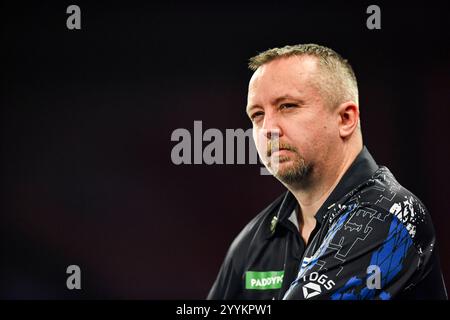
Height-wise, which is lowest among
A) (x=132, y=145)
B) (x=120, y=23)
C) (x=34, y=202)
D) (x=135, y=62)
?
(x=34, y=202)

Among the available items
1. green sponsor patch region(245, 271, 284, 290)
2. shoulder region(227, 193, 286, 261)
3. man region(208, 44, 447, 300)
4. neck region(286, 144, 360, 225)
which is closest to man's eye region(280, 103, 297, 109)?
man region(208, 44, 447, 300)

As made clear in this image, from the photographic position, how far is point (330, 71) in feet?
5.54

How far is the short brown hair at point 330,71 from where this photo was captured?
5.47ft

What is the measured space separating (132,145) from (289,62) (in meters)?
1.36

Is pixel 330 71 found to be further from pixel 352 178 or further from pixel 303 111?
pixel 352 178

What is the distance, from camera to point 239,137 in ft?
7.18

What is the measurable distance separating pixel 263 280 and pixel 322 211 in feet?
1.19

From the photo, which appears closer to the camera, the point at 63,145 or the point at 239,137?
the point at 239,137

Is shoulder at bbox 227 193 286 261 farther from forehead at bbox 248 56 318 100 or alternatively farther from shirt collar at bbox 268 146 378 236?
forehead at bbox 248 56 318 100

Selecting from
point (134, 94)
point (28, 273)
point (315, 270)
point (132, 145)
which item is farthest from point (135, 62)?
point (315, 270)

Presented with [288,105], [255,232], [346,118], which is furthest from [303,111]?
[255,232]

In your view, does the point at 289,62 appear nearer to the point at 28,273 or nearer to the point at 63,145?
the point at 63,145

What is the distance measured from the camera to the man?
4.32ft

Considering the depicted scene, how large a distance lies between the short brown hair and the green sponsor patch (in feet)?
1.97
